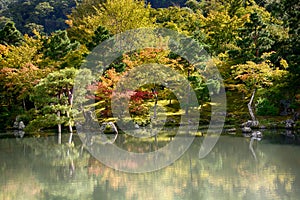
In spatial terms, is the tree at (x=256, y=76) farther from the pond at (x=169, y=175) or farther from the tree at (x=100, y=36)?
the tree at (x=100, y=36)

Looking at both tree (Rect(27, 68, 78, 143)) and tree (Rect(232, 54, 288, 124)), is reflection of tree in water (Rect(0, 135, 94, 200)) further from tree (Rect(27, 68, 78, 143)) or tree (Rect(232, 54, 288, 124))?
tree (Rect(232, 54, 288, 124))

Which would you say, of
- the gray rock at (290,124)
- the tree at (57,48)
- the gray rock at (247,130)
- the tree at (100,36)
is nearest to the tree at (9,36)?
the tree at (57,48)

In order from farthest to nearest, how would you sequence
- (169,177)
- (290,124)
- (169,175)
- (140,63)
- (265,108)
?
(140,63) → (265,108) → (290,124) → (169,175) → (169,177)

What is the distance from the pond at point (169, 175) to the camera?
8.24 meters

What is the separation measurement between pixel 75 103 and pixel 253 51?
30.9 feet

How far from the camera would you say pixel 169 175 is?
9922 mm

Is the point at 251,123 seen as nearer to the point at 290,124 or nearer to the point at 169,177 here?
the point at 290,124

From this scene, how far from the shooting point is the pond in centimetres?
824

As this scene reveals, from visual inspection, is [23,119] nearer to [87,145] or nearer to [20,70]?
[20,70]

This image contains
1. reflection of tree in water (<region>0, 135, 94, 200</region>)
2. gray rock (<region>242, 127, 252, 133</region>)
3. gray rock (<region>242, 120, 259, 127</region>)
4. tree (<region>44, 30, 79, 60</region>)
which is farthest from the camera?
tree (<region>44, 30, 79, 60</region>)

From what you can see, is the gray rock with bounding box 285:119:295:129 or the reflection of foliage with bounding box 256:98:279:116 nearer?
the gray rock with bounding box 285:119:295:129

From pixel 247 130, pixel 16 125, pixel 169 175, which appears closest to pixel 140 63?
pixel 247 130

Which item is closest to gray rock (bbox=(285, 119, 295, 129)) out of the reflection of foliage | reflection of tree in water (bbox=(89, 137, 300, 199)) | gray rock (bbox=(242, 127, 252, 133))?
the reflection of foliage

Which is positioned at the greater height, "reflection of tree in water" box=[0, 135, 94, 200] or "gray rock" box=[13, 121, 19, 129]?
"gray rock" box=[13, 121, 19, 129]
